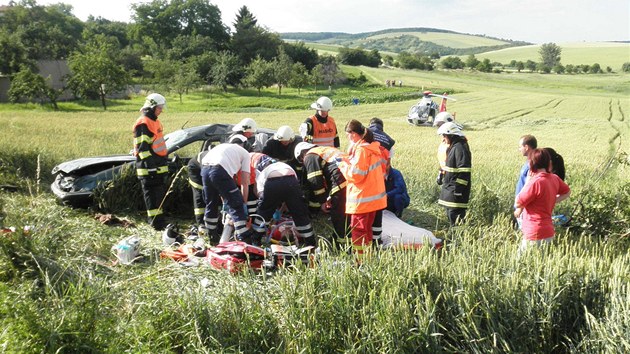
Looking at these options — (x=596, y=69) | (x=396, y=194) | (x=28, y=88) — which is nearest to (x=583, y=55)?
(x=596, y=69)

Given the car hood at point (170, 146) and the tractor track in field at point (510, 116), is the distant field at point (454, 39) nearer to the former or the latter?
the tractor track in field at point (510, 116)

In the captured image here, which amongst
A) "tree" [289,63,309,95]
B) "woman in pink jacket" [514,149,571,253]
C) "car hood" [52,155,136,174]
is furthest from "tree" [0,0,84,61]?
"woman in pink jacket" [514,149,571,253]

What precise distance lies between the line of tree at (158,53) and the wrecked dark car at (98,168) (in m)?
27.9

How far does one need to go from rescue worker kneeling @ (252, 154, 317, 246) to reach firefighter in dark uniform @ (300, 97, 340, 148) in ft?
6.22

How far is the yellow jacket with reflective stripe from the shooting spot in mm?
6398

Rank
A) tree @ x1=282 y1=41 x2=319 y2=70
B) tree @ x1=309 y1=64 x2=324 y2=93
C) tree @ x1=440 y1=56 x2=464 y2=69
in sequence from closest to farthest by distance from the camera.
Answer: tree @ x1=309 y1=64 x2=324 y2=93 → tree @ x1=282 y1=41 x2=319 y2=70 → tree @ x1=440 y1=56 x2=464 y2=69

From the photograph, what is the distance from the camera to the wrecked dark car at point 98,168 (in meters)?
6.68

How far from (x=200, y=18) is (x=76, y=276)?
77678mm

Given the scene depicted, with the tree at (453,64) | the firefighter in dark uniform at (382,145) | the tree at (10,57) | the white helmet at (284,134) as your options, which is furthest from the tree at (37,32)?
the tree at (453,64)

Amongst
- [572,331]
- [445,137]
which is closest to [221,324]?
[572,331]

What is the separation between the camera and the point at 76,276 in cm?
366

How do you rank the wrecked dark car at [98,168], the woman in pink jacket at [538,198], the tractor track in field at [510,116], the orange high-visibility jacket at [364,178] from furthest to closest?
the tractor track in field at [510,116] → the wrecked dark car at [98,168] → the orange high-visibility jacket at [364,178] → the woman in pink jacket at [538,198]

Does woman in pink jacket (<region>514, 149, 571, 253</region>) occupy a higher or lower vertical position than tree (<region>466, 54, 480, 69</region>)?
lower

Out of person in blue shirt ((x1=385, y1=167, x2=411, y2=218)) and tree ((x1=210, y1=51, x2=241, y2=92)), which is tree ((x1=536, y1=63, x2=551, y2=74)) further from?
person in blue shirt ((x1=385, y1=167, x2=411, y2=218))
